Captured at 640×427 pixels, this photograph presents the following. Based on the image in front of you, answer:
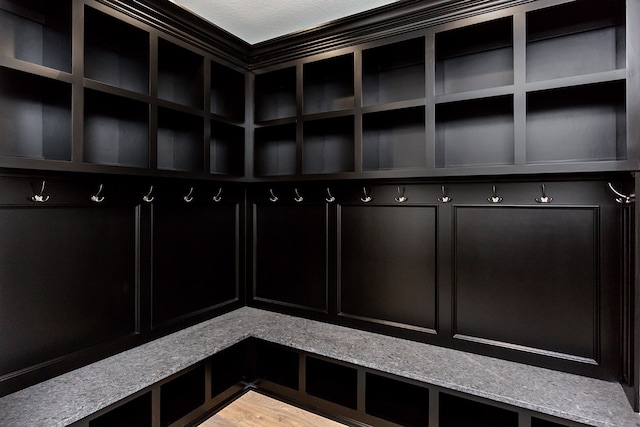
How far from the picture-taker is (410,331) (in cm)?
214

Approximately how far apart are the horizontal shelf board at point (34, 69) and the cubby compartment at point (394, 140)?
160 centimetres

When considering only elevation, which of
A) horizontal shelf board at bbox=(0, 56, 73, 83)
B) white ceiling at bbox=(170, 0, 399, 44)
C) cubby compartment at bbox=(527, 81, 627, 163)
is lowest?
cubby compartment at bbox=(527, 81, 627, 163)

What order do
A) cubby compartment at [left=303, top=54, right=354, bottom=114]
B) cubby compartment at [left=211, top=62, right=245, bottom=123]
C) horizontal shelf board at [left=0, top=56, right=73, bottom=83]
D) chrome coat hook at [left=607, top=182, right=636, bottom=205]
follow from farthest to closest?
cubby compartment at [left=211, top=62, right=245, bottom=123] < cubby compartment at [left=303, top=54, right=354, bottom=114] < chrome coat hook at [left=607, top=182, right=636, bottom=205] < horizontal shelf board at [left=0, top=56, right=73, bottom=83]

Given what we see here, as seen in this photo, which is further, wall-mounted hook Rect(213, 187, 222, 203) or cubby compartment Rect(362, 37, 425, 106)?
wall-mounted hook Rect(213, 187, 222, 203)

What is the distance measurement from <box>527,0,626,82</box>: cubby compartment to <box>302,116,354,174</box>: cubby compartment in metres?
1.13

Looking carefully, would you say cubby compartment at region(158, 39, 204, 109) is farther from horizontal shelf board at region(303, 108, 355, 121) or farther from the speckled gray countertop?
the speckled gray countertop

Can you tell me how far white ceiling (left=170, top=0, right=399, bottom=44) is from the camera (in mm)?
2084

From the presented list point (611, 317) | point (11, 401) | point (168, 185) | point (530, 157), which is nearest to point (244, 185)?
point (168, 185)

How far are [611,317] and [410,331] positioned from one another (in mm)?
1004

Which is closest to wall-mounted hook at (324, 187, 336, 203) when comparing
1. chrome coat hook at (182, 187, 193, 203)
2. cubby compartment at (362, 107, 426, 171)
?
cubby compartment at (362, 107, 426, 171)

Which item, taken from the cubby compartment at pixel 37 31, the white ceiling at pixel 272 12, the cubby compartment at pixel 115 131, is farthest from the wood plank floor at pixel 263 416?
the white ceiling at pixel 272 12

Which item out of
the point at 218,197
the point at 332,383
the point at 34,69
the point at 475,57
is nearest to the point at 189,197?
the point at 218,197

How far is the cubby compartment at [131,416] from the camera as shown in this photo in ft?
5.65

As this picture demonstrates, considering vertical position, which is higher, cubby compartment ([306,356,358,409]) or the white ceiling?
the white ceiling
